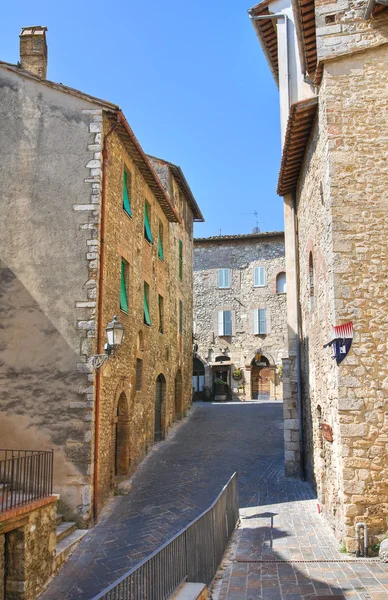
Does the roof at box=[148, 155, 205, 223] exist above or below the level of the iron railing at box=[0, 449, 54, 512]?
above

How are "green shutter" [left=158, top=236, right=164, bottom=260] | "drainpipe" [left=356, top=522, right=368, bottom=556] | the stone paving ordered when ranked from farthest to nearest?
"green shutter" [left=158, top=236, right=164, bottom=260]
"drainpipe" [left=356, top=522, right=368, bottom=556]
the stone paving

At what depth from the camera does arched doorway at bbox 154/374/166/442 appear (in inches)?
698

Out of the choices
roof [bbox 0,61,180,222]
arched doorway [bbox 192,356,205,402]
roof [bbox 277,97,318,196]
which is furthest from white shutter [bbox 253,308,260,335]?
roof [bbox 277,97,318,196]

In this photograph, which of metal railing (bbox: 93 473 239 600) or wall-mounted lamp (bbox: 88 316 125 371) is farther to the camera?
wall-mounted lamp (bbox: 88 316 125 371)

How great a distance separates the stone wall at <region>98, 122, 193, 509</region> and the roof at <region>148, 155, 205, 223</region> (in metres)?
0.77

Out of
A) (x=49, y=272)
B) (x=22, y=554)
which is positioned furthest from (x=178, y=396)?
(x=22, y=554)

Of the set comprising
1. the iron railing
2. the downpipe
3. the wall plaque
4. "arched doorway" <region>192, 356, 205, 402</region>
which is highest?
"arched doorway" <region>192, 356, 205, 402</region>

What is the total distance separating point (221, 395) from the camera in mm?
30719

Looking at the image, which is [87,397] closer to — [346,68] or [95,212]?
[95,212]

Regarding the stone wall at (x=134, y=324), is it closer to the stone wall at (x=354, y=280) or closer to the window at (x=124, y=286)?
the window at (x=124, y=286)

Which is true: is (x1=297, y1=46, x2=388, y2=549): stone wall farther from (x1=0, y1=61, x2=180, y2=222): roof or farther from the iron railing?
the iron railing

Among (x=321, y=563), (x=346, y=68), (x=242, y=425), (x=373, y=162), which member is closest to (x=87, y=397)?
(x=321, y=563)

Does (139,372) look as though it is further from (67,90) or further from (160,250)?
(67,90)

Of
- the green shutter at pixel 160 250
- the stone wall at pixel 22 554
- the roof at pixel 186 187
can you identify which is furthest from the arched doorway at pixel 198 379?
the stone wall at pixel 22 554
